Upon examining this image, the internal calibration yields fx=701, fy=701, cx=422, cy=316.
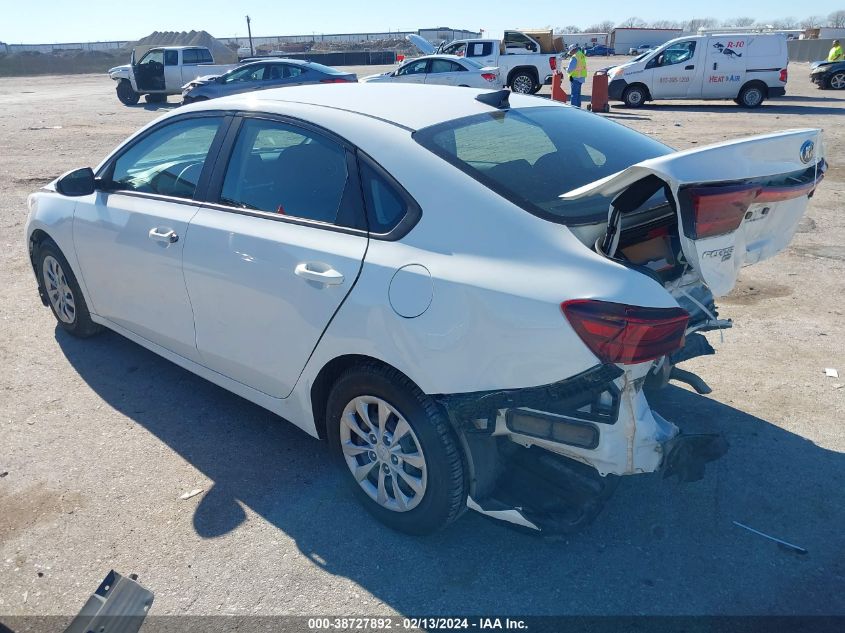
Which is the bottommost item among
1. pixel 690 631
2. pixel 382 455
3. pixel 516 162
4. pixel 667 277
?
→ pixel 690 631

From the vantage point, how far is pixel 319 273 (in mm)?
2928

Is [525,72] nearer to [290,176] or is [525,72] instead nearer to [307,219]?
[290,176]

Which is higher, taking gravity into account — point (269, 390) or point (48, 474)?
point (269, 390)

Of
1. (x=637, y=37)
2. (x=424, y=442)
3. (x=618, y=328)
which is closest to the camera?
(x=618, y=328)

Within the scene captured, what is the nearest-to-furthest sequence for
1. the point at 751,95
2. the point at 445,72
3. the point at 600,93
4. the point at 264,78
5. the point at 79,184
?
the point at 79,184, the point at 264,78, the point at 600,93, the point at 751,95, the point at 445,72

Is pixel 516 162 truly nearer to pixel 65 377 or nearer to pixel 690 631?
pixel 690 631

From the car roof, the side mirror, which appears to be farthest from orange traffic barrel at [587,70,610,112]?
the side mirror

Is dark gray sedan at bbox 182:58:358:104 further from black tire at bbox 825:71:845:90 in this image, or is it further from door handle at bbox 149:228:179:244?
black tire at bbox 825:71:845:90

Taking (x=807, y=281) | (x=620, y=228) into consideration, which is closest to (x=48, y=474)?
(x=620, y=228)

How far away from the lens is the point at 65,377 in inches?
180

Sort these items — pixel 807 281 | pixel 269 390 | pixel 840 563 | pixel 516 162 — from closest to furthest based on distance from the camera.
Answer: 1. pixel 840 563
2. pixel 516 162
3. pixel 269 390
4. pixel 807 281

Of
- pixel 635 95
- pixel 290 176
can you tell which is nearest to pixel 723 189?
pixel 290 176

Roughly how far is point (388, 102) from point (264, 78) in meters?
17.0

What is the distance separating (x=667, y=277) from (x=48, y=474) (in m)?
3.13
